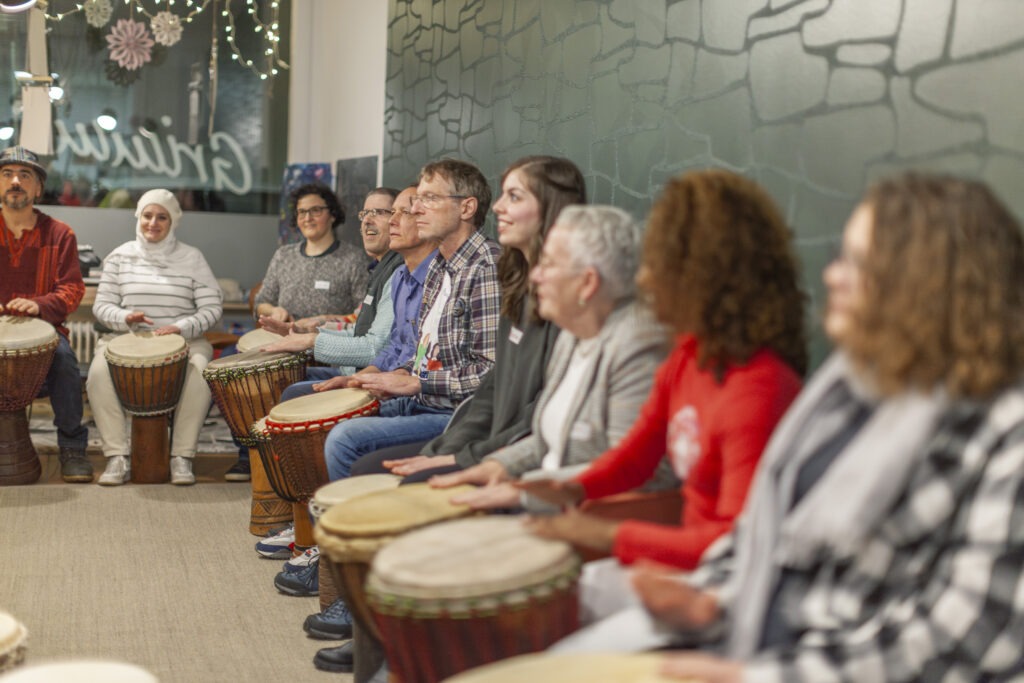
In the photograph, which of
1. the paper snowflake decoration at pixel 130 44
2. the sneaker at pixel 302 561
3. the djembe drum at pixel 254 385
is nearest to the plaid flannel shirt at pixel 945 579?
the sneaker at pixel 302 561

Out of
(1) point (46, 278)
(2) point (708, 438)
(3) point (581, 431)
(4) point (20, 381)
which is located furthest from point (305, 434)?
(1) point (46, 278)

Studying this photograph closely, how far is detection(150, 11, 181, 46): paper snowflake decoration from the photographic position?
8094mm

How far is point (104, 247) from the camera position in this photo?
7.94m

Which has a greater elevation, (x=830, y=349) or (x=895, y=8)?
(x=895, y=8)

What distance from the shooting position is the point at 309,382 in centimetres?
454

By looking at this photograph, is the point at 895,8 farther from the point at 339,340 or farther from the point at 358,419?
the point at 339,340

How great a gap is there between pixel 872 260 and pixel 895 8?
1.07m

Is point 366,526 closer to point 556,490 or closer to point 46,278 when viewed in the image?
point 556,490

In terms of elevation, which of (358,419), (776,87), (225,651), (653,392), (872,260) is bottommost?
(225,651)

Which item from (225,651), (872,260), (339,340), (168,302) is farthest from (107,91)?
(872,260)

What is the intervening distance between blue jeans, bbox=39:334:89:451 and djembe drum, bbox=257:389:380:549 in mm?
2004

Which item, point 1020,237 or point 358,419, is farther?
point 358,419

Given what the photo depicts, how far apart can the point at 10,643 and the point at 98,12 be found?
6.78 meters

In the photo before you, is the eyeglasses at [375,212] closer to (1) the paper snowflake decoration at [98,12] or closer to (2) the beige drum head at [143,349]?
(2) the beige drum head at [143,349]
